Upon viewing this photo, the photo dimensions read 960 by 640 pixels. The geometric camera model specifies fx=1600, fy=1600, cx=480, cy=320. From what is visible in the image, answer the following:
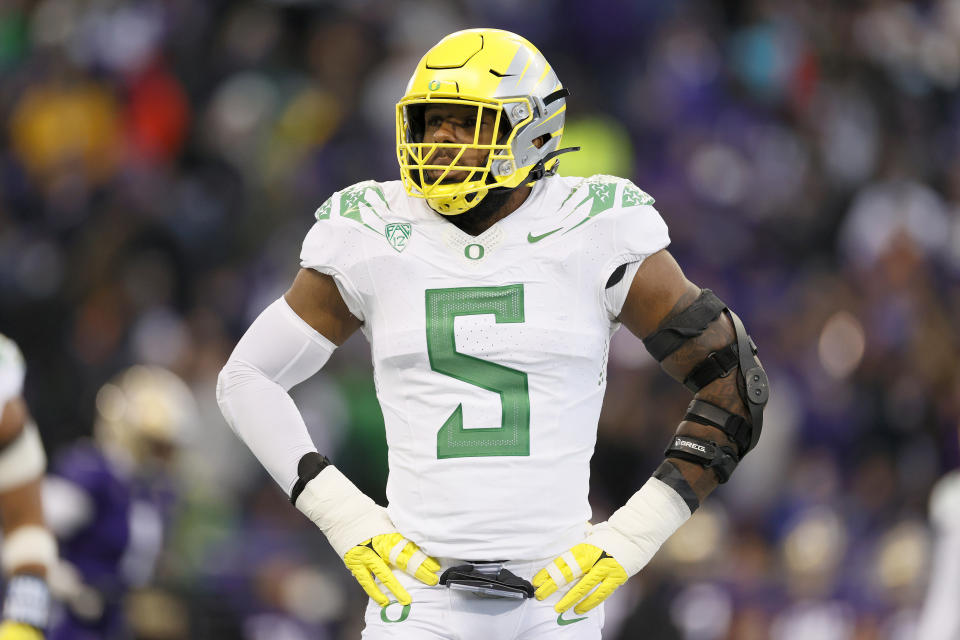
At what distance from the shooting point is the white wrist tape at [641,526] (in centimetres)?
424

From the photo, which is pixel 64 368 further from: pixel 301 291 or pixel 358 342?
pixel 301 291

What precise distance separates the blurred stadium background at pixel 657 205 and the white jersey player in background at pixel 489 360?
3626 mm

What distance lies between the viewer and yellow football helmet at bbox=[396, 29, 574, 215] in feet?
14.0

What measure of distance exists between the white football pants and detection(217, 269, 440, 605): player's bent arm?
239 mm

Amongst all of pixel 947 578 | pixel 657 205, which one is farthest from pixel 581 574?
pixel 657 205

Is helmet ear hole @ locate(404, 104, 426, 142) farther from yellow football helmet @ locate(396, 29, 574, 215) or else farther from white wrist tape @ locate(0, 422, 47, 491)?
white wrist tape @ locate(0, 422, 47, 491)

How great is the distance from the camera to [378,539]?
4.22m

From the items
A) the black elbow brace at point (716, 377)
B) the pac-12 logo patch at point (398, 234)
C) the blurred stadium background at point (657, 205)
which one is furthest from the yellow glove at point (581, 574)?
the blurred stadium background at point (657, 205)

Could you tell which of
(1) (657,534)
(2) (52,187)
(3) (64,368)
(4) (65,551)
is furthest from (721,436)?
(2) (52,187)

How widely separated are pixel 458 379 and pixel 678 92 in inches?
293

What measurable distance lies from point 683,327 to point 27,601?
2343mm

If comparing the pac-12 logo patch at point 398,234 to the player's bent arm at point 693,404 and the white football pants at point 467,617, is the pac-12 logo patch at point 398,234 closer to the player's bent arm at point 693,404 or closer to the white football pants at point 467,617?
the player's bent arm at point 693,404

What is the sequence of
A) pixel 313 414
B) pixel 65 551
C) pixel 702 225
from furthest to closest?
pixel 702 225 < pixel 313 414 < pixel 65 551

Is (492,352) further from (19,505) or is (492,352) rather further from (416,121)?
(19,505)
